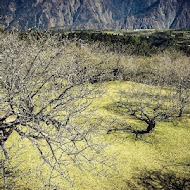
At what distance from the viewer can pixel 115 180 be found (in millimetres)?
9180

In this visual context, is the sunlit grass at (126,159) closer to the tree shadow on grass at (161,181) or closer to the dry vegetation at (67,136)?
the dry vegetation at (67,136)

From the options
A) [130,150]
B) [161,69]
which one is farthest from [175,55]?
[130,150]

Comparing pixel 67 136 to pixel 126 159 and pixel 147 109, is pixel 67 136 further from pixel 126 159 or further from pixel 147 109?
pixel 147 109

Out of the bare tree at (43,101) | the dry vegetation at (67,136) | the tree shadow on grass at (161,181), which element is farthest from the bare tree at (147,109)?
the bare tree at (43,101)

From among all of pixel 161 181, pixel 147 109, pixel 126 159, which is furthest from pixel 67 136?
pixel 147 109

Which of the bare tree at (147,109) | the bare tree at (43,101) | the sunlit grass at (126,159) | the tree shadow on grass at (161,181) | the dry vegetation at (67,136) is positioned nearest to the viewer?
the bare tree at (43,101)

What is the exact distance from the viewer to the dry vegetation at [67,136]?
5.79 meters

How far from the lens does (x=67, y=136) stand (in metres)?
5.55

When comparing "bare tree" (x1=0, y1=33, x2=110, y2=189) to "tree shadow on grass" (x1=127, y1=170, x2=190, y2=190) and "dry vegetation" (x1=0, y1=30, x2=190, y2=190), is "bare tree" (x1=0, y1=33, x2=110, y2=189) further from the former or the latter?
"tree shadow on grass" (x1=127, y1=170, x2=190, y2=190)

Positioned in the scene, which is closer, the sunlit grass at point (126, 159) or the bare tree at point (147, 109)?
the sunlit grass at point (126, 159)

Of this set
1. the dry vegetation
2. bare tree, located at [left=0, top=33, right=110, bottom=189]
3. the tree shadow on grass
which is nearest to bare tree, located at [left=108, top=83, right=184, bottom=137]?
the dry vegetation

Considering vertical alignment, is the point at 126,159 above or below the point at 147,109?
above

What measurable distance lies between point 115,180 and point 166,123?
9.25 m

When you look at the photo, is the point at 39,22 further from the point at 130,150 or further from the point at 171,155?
the point at 171,155
